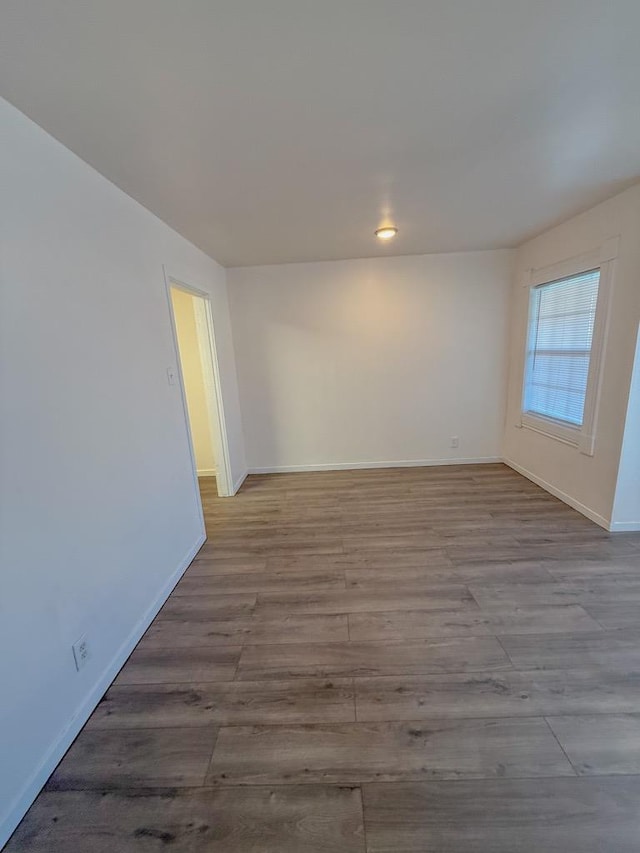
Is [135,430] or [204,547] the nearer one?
[135,430]

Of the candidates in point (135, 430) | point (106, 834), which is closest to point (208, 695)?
point (106, 834)

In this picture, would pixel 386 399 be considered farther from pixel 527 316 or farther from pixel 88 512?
pixel 88 512

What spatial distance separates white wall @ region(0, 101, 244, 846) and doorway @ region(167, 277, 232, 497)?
690 mm

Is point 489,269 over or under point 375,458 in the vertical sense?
over

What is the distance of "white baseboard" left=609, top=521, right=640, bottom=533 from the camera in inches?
105

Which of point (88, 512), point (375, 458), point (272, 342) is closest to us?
point (88, 512)

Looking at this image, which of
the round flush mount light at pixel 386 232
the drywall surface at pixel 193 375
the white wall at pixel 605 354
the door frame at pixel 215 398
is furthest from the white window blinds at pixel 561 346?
the drywall surface at pixel 193 375

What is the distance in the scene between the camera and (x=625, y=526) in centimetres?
267

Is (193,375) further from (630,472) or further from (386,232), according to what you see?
(630,472)

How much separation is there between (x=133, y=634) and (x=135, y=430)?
1103mm

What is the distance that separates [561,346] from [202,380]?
369 cm

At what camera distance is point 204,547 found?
9.22 ft

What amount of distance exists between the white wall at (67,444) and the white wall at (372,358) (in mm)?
1944

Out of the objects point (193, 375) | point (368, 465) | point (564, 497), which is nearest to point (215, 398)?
point (193, 375)
